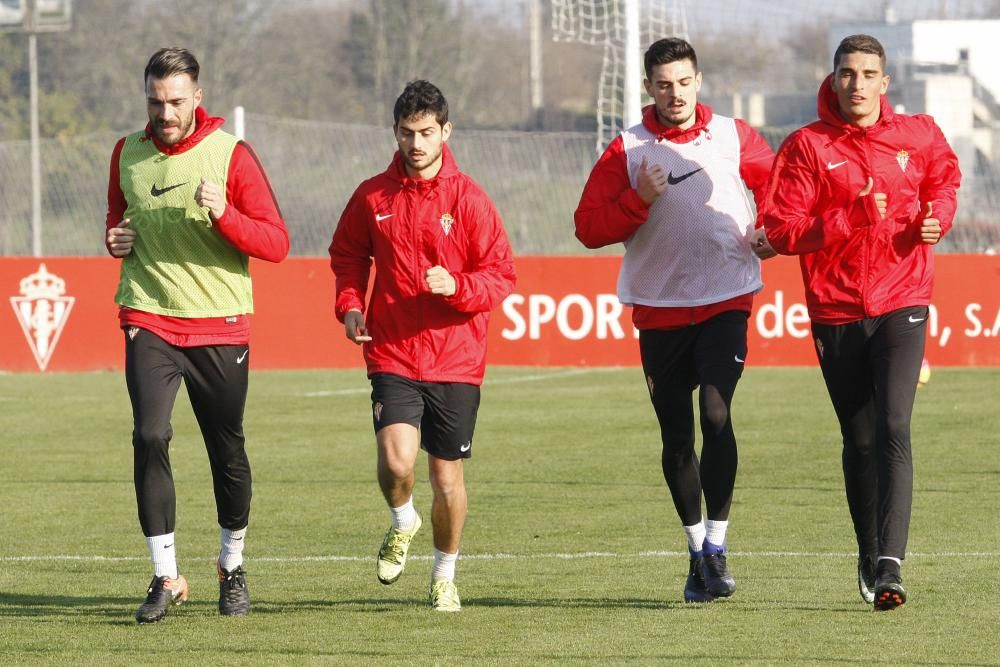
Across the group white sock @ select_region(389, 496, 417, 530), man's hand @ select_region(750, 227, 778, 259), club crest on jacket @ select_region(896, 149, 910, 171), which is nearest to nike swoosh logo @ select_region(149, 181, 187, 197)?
white sock @ select_region(389, 496, 417, 530)

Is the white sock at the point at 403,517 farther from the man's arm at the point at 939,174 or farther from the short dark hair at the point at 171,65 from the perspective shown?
the man's arm at the point at 939,174

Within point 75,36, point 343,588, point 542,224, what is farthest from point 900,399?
point 75,36

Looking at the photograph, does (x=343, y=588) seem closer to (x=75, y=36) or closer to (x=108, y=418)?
(x=108, y=418)

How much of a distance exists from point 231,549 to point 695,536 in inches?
70.7

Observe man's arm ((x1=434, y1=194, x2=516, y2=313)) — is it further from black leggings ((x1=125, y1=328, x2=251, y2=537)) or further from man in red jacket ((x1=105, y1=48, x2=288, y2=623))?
black leggings ((x1=125, y1=328, x2=251, y2=537))

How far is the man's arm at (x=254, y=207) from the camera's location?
6902mm

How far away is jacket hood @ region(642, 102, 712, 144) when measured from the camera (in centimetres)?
743

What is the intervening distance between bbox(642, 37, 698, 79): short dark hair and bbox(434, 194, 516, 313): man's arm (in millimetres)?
853

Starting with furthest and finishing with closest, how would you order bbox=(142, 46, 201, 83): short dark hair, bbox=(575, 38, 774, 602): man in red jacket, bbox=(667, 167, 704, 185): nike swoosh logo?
bbox=(667, 167, 704, 185): nike swoosh logo, bbox=(575, 38, 774, 602): man in red jacket, bbox=(142, 46, 201, 83): short dark hair

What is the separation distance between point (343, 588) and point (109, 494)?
3.96m

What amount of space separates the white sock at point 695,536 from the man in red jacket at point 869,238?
622 millimetres

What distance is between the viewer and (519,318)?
21812 millimetres

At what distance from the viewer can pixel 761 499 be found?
10.7 m

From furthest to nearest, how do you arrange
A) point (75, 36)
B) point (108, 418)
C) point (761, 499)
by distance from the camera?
point (75, 36) → point (108, 418) → point (761, 499)
